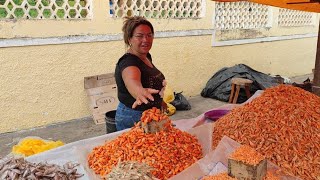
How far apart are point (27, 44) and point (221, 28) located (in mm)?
4097

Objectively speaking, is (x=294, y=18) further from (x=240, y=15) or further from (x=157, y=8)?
(x=157, y=8)

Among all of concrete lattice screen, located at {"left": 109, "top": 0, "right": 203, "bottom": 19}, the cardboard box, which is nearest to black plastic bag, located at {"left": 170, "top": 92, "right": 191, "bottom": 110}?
the cardboard box

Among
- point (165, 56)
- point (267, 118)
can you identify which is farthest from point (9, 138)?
point (267, 118)

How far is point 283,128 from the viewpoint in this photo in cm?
170

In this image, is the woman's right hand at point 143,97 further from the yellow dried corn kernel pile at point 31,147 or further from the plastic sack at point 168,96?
the plastic sack at point 168,96

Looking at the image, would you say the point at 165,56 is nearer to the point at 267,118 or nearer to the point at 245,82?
the point at 245,82

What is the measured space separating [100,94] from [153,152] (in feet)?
11.1

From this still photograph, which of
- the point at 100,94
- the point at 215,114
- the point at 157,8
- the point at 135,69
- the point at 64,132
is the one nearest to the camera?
the point at 135,69

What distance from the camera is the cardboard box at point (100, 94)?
4.85 meters

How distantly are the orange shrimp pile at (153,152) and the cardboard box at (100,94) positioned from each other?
3067mm

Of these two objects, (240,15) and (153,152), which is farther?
(240,15)

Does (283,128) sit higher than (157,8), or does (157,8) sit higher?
(157,8)

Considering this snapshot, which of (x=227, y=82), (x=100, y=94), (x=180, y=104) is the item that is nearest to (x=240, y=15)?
(x=227, y=82)

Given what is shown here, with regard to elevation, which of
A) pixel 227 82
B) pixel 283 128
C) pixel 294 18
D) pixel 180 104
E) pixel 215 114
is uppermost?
pixel 294 18
